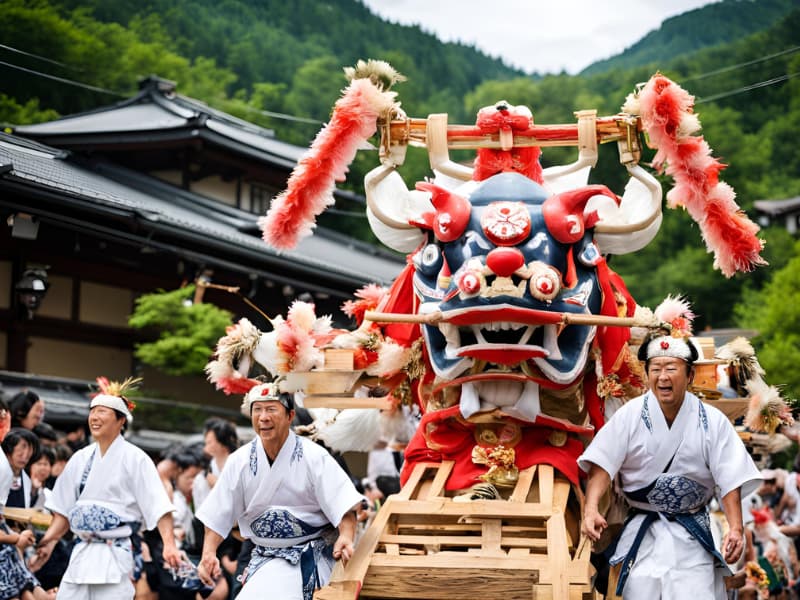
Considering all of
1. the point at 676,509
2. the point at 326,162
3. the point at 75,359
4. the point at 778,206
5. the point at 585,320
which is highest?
the point at 778,206

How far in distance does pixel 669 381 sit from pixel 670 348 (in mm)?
168

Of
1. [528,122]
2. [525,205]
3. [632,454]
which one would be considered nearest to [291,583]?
[632,454]

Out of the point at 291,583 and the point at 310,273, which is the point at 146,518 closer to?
the point at 291,583

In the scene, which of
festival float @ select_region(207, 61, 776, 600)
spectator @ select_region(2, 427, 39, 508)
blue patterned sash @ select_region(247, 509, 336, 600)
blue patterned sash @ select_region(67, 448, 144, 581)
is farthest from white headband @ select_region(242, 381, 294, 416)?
spectator @ select_region(2, 427, 39, 508)

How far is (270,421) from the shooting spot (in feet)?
22.0

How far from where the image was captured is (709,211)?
287 inches

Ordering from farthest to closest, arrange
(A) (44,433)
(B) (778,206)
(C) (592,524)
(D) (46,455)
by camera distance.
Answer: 1. (B) (778,206)
2. (A) (44,433)
3. (D) (46,455)
4. (C) (592,524)

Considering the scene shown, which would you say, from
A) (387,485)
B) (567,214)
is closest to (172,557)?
(567,214)

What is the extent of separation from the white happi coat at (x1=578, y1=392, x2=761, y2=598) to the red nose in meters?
0.98

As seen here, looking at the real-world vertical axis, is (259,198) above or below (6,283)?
above

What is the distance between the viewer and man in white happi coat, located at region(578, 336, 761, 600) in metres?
6.08

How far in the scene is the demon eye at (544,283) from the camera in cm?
665

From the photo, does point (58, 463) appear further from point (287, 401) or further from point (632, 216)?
point (632, 216)

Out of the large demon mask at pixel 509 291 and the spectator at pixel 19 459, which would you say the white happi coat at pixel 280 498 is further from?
the spectator at pixel 19 459
